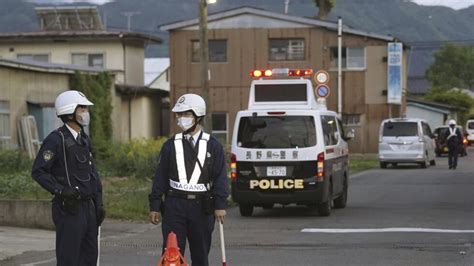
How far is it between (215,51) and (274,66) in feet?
10.7

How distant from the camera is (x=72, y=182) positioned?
25.1 ft

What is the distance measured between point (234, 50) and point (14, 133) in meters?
18.8

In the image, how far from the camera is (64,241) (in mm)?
7551

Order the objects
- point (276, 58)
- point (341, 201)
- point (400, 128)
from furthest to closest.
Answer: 1. point (276, 58)
2. point (400, 128)
3. point (341, 201)

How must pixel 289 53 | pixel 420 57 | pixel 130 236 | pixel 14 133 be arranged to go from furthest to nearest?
pixel 420 57, pixel 289 53, pixel 14 133, pixel 130 236

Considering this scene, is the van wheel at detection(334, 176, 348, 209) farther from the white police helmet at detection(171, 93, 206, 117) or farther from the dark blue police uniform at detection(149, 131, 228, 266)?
the white police helmet at detection(171, 93, 206, 117)

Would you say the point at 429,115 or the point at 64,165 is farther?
the point at 429,115

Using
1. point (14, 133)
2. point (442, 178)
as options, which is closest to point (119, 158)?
point (14, 133)

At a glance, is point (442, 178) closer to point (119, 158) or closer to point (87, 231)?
point (119, 158)

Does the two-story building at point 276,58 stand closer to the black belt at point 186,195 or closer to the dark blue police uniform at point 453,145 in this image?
the dark blue police uniform at point 453,145

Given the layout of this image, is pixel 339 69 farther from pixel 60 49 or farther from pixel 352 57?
pixel 60 49

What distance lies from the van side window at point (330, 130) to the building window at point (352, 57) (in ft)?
92.2

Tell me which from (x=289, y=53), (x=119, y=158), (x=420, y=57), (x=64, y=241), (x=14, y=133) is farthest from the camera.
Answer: (x=420, y=57)

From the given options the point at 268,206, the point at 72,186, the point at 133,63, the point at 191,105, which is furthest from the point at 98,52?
the point at 72,186
